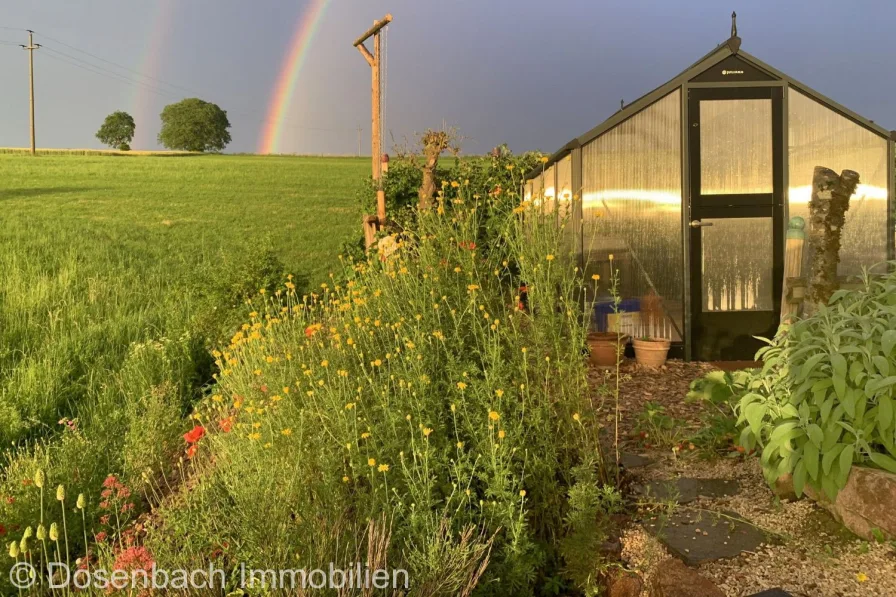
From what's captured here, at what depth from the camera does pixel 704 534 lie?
301 centimetres

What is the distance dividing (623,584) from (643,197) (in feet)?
16.1

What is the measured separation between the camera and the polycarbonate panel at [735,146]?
7.00 metres

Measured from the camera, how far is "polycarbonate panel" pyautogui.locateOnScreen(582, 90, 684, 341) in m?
6.97

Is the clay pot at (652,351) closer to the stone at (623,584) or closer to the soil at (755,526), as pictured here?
the soil at (755,526)

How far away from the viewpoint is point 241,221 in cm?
1992

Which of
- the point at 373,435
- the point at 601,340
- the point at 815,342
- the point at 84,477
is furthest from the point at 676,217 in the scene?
the point at 84,477

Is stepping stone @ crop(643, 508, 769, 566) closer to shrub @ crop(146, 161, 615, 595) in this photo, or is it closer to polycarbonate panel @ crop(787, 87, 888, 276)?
shrub @ crop(146, 161, 615, 595)

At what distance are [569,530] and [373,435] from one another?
96 cm

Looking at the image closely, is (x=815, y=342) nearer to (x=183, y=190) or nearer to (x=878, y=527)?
(x=878, y=527)

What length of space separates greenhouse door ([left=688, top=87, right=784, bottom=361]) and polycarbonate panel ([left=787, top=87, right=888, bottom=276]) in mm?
171

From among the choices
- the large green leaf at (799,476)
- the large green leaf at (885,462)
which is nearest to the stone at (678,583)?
the large green leaf at (799,476)

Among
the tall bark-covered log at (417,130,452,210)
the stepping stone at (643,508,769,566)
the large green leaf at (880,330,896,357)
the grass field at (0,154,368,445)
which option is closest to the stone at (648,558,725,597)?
the stepping stone at (643,508,769,566)

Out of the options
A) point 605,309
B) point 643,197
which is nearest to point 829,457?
point 605,309

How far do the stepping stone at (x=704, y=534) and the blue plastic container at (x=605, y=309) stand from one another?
3.94 metres
